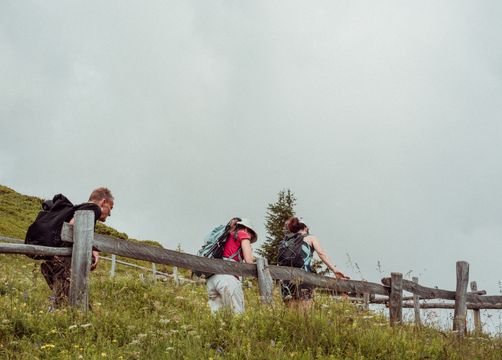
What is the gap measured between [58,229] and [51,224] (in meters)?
0.10

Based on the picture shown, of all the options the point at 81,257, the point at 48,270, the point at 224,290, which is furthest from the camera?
the point at 224,290

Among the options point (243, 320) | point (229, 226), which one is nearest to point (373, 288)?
point (229, 226)

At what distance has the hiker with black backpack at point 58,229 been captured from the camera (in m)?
6.62

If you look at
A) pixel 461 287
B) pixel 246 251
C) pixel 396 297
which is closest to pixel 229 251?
pixel 246 251

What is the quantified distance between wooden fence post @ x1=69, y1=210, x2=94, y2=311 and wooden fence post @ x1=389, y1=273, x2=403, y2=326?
4.45 metres

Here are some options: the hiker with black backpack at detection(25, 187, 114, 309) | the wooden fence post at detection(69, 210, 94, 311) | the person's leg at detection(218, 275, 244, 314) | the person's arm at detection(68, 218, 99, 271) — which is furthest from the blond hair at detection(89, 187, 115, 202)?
the person's leg at detection(218, 275, 244, 314)

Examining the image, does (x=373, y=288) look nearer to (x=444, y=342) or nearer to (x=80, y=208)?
(x=444, y=342)

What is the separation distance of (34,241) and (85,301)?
1.14m

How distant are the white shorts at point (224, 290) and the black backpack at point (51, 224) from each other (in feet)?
6.36

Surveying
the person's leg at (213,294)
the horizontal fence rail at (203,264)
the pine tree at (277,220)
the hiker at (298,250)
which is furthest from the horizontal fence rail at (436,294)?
the pine tree at (277,220)

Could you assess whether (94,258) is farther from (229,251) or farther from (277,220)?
(277,220)

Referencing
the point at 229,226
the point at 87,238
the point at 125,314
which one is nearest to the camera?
the point at 125,314

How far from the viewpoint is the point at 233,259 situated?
7.79 metres

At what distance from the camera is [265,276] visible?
25.5 ft
